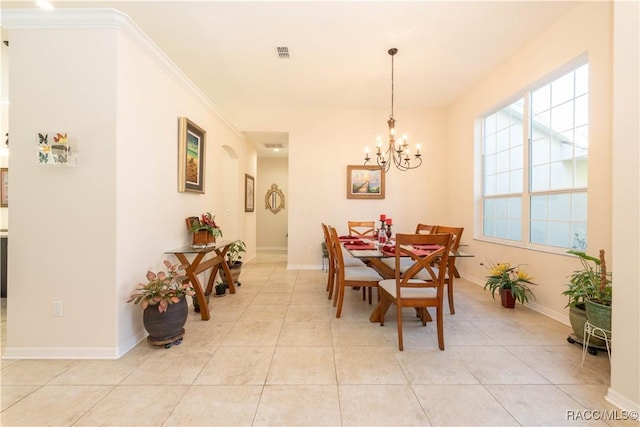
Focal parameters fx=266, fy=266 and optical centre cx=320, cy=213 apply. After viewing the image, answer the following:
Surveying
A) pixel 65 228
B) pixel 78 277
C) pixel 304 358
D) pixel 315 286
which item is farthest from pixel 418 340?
pixel 65 228

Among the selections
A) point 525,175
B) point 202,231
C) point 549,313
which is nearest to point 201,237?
point 202,231

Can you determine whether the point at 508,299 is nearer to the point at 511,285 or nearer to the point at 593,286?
the point at 511,285

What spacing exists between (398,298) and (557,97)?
9.63ft

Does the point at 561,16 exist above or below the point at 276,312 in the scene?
above

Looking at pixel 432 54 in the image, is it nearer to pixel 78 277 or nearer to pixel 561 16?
pixel 561 16

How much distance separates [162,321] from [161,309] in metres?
0.13

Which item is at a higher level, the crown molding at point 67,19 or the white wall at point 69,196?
the crown molding at point 67,19

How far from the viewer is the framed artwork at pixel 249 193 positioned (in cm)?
568

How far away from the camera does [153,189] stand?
2545 mm

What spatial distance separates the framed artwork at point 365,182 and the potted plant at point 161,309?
11.9 ft

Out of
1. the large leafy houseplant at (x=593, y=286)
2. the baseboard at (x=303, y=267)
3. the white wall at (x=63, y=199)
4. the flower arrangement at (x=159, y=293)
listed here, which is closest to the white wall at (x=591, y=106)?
the large leafy houseplant at (x=593, y=286)

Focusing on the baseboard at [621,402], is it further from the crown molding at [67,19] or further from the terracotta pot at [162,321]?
the crown molding at [67,19]

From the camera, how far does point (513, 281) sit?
311 cm

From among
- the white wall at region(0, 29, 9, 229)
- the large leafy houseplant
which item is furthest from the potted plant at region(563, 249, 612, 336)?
the white wall at region(0, 29, 9, 229)
